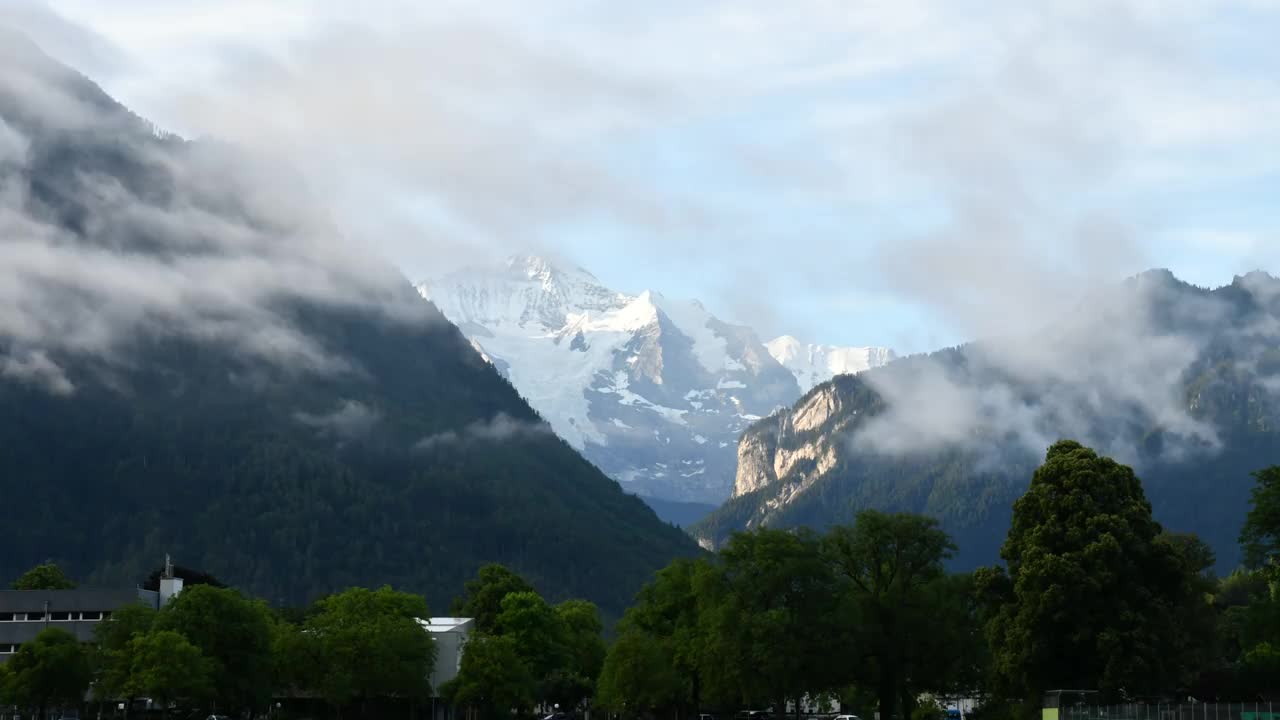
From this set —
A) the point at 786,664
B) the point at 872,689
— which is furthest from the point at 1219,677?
the point at 786,664

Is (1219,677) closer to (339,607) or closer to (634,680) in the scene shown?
(634,680)

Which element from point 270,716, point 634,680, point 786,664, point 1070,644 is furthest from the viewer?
point 270,716

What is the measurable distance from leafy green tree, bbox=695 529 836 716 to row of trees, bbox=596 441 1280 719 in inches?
6.3

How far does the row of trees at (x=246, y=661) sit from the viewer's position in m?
142

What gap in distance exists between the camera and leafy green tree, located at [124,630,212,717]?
13625 cm

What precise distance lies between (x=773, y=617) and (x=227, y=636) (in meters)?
57.0

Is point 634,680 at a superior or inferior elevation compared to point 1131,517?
inferior

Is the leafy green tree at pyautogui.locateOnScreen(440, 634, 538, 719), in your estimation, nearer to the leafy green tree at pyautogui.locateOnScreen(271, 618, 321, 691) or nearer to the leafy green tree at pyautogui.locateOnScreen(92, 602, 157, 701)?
the leafy green tree at pyautogui.locateOnScreen(271, 618, 321, 691)

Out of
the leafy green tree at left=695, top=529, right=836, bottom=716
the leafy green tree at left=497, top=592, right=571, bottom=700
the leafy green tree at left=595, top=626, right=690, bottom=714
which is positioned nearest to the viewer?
the leafy green tree at left=695, top=529, right=836, bottom=716

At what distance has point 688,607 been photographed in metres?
161

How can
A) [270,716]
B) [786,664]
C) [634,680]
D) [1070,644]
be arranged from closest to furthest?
[1070,644], [786,664], [634,680], [270,716]

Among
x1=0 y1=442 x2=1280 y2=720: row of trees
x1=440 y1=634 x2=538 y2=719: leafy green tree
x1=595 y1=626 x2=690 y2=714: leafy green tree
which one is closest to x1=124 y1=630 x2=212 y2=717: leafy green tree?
x1=0 y1=442 x2=1280 y2=720: row of trees

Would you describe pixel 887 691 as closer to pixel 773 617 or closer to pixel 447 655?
pixel 773 617

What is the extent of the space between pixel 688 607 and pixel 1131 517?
216ft
